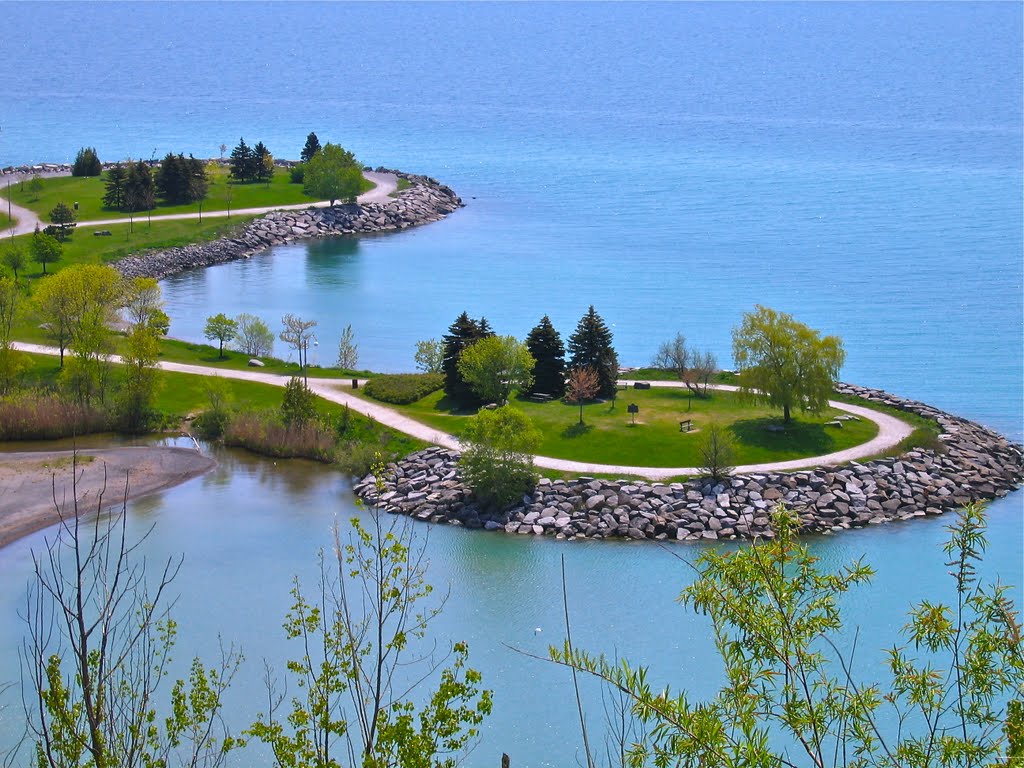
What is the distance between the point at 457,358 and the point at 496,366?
102 inches

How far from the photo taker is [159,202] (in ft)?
275

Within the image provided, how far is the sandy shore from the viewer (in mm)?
37250

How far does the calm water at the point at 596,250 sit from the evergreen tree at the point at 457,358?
7002mm

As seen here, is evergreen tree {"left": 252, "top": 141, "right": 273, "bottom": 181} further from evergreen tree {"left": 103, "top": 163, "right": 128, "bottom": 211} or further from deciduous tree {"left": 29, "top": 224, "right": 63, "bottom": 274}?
deciduous tree {"left": 29, "top": 224, "right": 63, "bottom": 274}

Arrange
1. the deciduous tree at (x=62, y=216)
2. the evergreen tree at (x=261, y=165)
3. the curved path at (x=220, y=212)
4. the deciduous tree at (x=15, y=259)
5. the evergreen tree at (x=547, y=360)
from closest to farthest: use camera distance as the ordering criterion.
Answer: the evergreen tree at (x=547, y=360) < the deciduous tree at (x=15, y=259) < the deciduous tree at (x=62, y=216) < the curved path at (x=220, y=212) < the evergreen tree at (x=261, y=165)

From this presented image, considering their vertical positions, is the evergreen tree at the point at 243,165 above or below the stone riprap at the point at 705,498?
above

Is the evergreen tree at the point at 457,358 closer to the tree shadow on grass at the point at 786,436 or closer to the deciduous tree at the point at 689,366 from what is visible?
the deciduous tree at the point at 689,366

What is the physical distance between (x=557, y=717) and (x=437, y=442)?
1698cm

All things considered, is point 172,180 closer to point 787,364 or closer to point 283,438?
point 283,438

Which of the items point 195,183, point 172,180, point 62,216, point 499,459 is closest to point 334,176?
point 195,183

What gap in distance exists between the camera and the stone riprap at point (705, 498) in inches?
1444

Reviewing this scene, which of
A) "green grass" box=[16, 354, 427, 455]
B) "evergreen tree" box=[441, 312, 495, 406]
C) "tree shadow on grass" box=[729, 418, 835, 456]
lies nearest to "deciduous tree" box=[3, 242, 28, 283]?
"green grass" box=[16, 354, 427, 455]

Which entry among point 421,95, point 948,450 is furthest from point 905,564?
point 421,95

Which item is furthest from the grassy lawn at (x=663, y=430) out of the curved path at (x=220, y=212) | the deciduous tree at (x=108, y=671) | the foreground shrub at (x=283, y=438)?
the curved path at (x=220, y=212)
